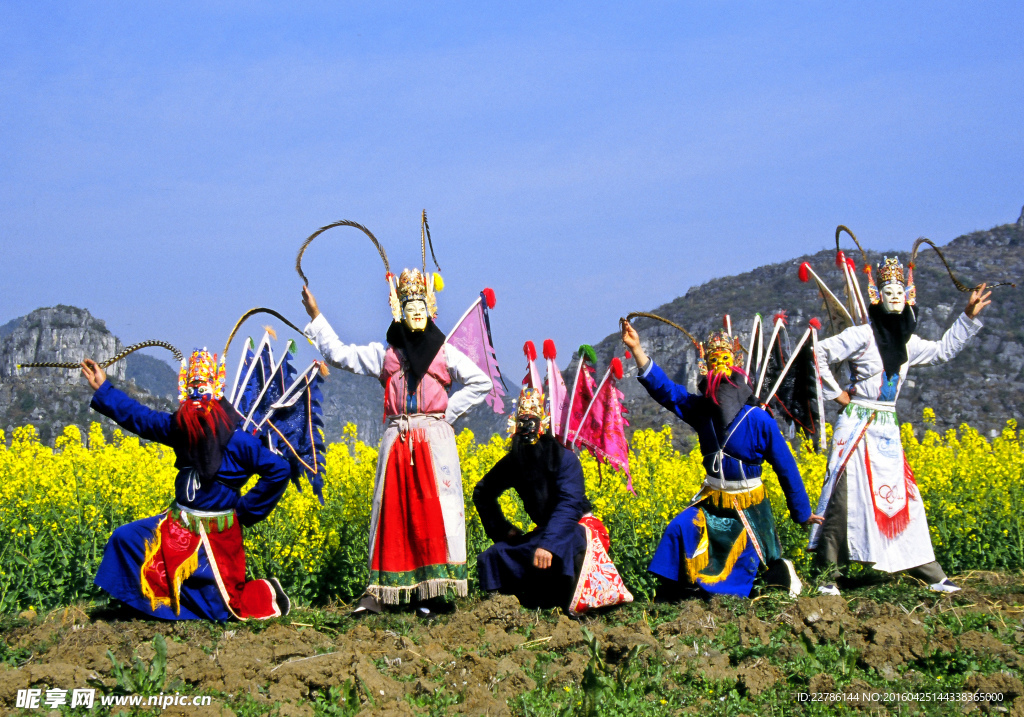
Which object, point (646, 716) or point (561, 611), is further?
point (561, 611)

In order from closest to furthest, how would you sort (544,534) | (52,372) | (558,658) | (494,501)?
(558,658), (544,534), (494,501), (52,372)

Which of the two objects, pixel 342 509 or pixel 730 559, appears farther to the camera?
pixel 342 509

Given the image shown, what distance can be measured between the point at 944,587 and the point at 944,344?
5.85 ft

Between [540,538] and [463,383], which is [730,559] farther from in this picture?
[463,383]

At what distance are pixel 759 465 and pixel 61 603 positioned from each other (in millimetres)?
5098

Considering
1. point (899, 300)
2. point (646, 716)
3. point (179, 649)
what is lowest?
point (646, 716)

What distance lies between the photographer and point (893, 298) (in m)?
7.11

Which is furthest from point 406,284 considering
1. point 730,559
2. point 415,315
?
point 730,559

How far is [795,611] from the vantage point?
5812 millimetres

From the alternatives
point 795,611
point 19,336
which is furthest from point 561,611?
point 19,336

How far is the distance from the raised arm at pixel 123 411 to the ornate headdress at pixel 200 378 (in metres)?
0.21

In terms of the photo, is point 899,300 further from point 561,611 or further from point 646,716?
point 646,716

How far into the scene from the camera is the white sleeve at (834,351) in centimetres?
698

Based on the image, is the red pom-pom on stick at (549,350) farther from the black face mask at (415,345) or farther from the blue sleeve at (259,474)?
the blue sleeve at (259,474)
